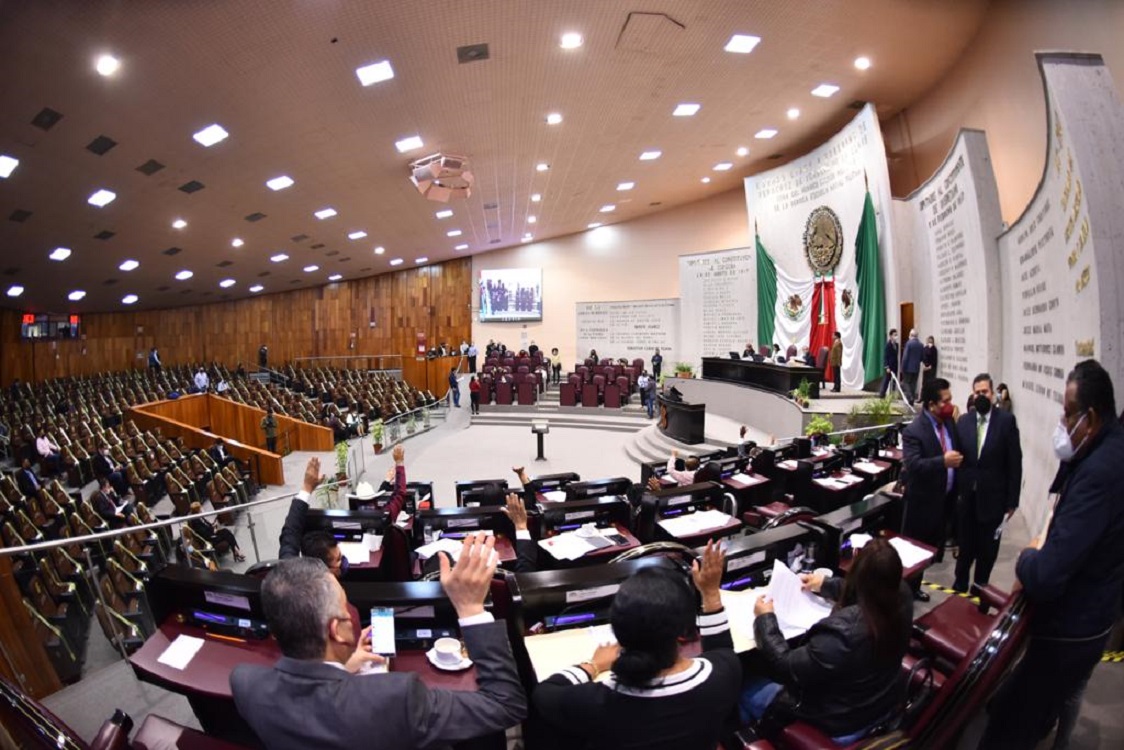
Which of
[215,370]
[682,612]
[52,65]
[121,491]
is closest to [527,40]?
[52,65]

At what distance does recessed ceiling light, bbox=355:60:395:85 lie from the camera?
7.04m

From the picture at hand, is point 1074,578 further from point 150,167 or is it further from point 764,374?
point 150,167

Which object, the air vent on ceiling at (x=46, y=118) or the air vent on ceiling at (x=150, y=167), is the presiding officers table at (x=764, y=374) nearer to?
the air vent on ceiling at (x=150, y=167)

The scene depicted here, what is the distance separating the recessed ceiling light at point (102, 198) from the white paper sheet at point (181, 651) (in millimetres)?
10226

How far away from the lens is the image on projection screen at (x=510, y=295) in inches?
823

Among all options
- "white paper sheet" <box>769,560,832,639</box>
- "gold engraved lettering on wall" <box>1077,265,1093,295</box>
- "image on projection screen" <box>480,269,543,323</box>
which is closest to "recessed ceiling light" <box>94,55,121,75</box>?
"white paper sheet" <box>769,560,832,639</box>

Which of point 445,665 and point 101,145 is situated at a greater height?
point 101,145

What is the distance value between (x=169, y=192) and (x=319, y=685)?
450 inches

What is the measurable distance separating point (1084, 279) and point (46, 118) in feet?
35.9

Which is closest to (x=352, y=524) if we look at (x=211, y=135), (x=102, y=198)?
(x=211, y=135)

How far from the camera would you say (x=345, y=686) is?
123 centimetres

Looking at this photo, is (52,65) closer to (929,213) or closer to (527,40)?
(527,40)

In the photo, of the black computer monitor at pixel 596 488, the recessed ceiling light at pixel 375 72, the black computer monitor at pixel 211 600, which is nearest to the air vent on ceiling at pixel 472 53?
the recessed ceiling light at pixel 375 72

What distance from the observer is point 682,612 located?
4.15 ft
